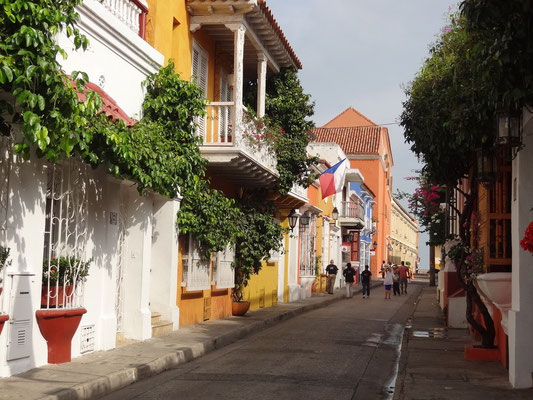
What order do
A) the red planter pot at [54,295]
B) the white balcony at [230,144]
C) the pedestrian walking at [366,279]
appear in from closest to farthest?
1. the red planter pot at [54,295]
2. the white balcony at [230,144]
3. the pedestrian walking at [366,279]

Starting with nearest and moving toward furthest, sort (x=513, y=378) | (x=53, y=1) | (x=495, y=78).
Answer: (x=495, y=78) → (x=53, y=1) → (x=513, y=378)

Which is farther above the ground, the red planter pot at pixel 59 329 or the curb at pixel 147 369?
the red planter pot at pixel 59 329

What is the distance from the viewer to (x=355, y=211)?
4844 centimetres

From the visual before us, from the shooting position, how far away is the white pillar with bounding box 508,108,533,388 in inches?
350

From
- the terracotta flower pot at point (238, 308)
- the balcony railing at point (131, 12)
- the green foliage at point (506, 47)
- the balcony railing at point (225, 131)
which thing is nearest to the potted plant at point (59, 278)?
the balcony railing at point (131, 12)

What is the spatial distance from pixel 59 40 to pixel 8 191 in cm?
243

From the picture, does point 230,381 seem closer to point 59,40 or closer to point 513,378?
point 513,378

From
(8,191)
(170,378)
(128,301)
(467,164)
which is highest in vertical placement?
(467,164)

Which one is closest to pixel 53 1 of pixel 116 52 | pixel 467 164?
pixel 116 52

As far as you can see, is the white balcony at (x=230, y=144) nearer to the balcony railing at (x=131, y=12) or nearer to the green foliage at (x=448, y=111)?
the balcony railing at (x=131, y=12)

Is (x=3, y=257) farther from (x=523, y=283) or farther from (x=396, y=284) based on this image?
(x=396, y=284)

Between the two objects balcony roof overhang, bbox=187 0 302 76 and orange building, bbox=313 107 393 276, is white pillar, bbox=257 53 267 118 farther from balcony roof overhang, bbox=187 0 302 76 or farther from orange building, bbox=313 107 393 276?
orange building, bbox=313 107 393 276

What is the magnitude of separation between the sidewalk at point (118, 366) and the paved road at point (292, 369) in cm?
20

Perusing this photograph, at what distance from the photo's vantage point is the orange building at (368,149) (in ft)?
208
